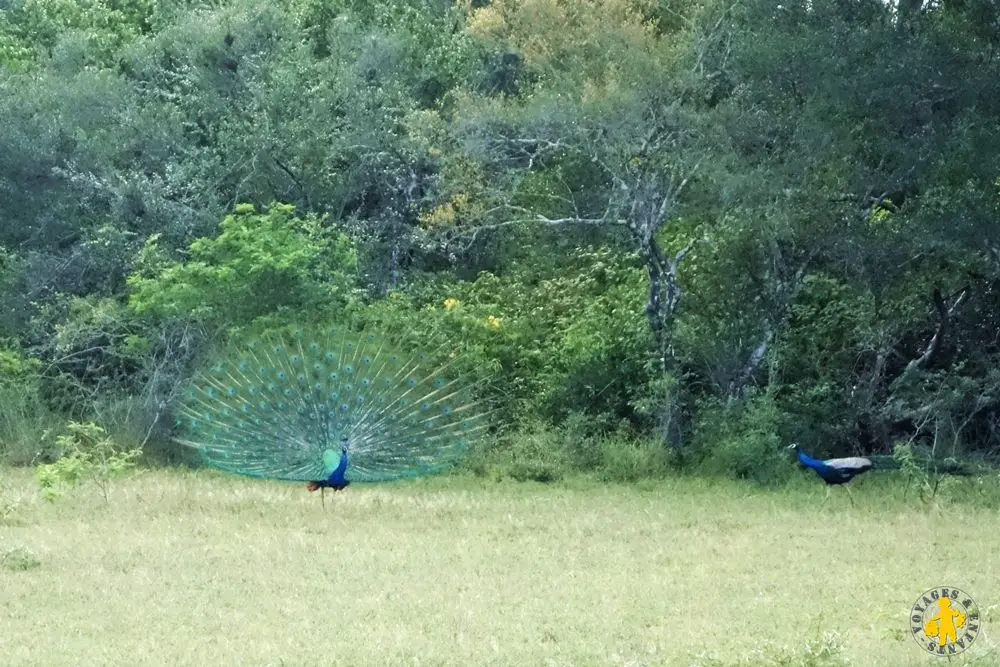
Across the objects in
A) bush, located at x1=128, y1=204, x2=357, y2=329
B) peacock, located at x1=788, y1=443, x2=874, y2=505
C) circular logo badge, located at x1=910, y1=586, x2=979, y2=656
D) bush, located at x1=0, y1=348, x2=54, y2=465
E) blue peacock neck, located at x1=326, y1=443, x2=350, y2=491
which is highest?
bush, located at x1=128, y1=204, x2=357, y2=329

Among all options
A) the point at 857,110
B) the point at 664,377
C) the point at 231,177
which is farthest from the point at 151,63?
the point at 857,110

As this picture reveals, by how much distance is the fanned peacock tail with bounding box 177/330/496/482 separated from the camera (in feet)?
40.2

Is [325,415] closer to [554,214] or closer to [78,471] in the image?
[78,471]

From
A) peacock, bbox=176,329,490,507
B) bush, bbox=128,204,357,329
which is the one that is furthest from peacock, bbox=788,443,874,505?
bush, bbox=128,204,357,329

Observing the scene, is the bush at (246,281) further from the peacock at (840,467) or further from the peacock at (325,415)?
the peacock at (840,467)

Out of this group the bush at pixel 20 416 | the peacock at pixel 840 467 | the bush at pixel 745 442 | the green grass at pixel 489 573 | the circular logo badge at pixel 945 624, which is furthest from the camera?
the bush at pixel 20 416

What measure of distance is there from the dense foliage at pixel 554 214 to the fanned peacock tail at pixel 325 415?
199 centimetres

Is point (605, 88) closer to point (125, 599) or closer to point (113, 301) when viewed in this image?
point (113, 301)

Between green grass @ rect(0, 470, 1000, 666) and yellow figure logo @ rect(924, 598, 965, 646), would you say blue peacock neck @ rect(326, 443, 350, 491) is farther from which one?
yellow figure logo @ rect(924, 598, 965, 646)

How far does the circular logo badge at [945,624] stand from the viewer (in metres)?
6.92

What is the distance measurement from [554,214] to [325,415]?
19.3 feet

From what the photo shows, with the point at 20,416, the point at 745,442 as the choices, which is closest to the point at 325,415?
the point at 745,442

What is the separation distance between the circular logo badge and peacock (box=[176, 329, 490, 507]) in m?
5.41

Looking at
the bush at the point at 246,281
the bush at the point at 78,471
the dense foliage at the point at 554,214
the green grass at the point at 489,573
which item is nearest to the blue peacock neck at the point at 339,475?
the green grass at the point at 489,573
